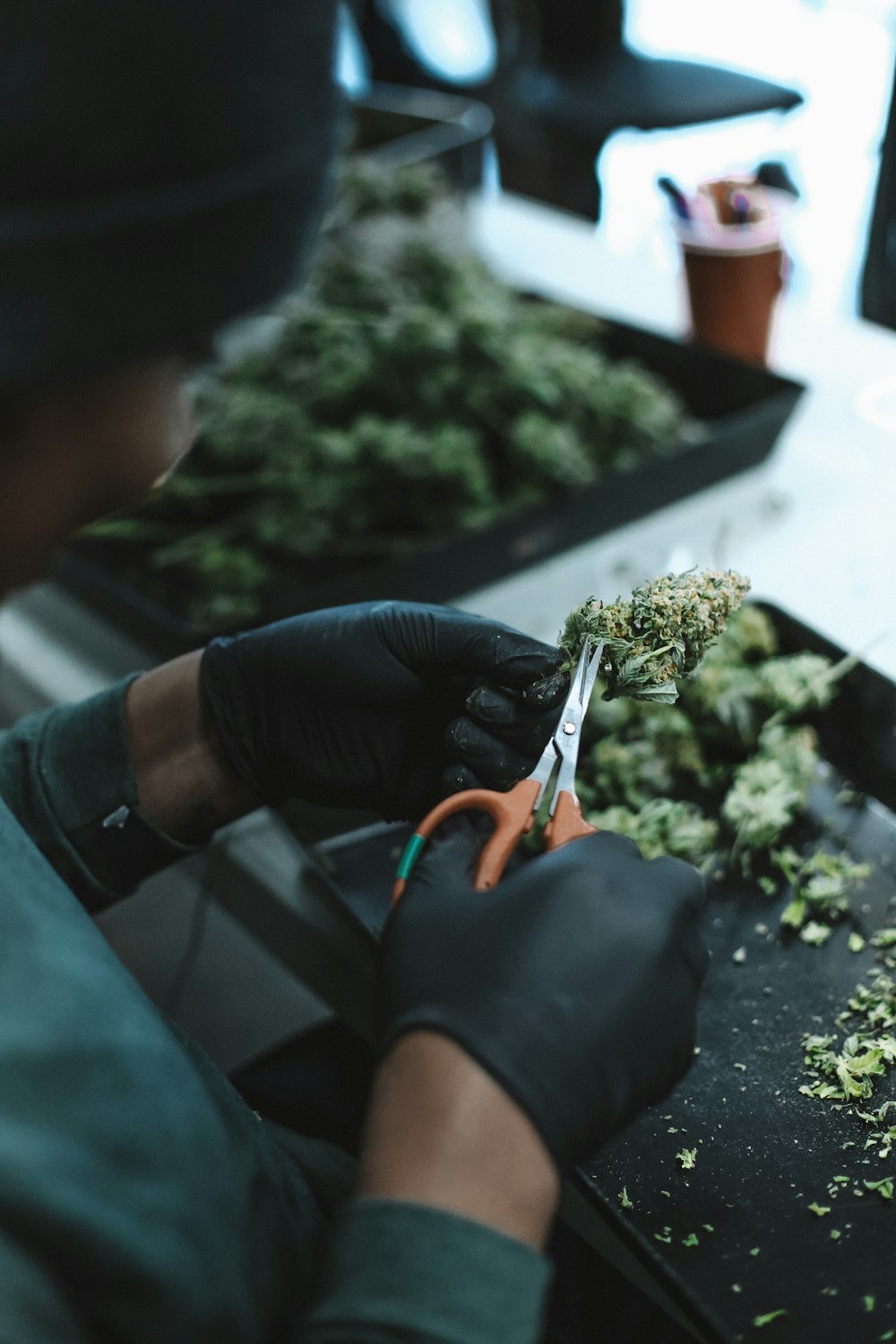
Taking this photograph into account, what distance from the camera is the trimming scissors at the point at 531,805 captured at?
33.3 inches

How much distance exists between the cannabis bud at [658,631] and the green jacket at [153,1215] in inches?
17.1

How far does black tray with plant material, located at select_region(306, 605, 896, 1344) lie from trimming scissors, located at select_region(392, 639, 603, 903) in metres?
0.22

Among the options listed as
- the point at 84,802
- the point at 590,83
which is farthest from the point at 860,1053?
the point at 590,83

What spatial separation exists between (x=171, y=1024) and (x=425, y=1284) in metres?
0.37

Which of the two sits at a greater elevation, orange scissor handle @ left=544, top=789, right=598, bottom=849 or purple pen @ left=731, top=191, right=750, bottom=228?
purple pen @ left=731, top=191, right=750, bottom=228

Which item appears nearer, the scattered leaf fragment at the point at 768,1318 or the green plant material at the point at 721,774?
the scattered leaf fragment at the point at 768,1318

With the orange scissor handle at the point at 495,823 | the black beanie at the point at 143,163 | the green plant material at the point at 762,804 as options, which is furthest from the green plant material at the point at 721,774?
the black beanie at the point at 143,163

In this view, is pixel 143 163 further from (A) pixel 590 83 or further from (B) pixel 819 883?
(A) pixel 590 83

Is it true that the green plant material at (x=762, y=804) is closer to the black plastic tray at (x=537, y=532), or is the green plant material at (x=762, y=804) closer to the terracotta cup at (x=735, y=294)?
the black plastic tray at (x=537, y=532)

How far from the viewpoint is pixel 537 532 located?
157 centimetres

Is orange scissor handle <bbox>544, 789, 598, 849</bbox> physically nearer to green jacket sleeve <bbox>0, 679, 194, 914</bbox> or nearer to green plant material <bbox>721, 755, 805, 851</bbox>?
green plant material <bbox>721, 755, 805, 851</bbox>

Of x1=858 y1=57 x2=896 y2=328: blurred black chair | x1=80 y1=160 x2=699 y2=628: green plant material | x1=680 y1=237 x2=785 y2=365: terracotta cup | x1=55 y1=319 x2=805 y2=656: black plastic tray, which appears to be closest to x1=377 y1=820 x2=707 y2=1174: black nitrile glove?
x1=55 y1=319 x2=805 y2=656: black plastic tray

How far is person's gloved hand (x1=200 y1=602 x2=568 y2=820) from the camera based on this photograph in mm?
945

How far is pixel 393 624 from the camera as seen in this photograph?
3.30ft
